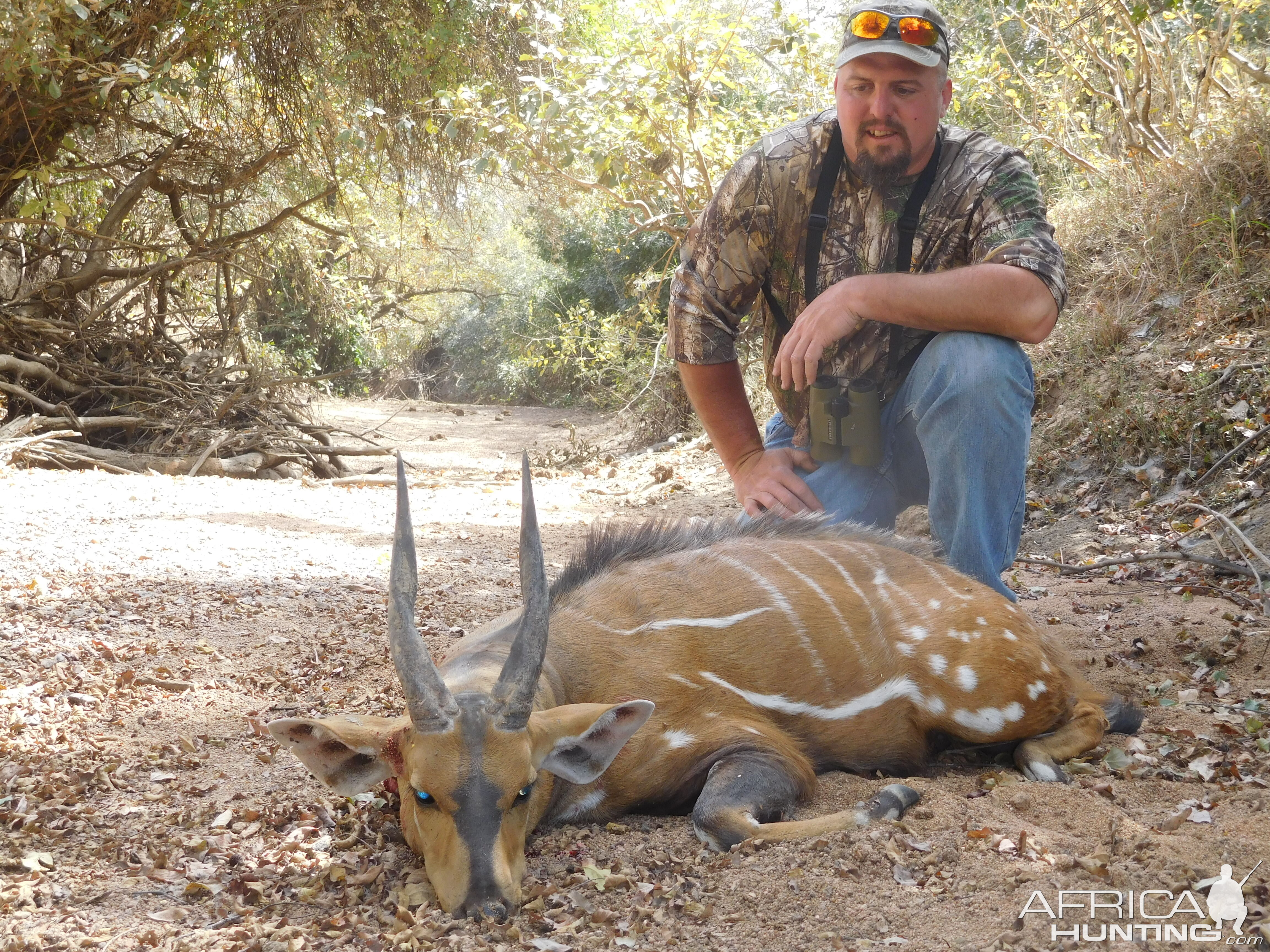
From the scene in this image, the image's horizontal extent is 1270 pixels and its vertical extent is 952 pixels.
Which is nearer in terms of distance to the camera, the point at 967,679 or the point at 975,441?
the point at 967,679

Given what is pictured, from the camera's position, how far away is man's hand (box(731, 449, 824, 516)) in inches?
167

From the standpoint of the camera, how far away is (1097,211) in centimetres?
890

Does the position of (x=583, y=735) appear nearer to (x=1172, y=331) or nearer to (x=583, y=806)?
(x=583, y=806)

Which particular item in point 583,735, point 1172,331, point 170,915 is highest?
point 1172,331

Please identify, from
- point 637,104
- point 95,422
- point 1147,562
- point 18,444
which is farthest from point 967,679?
point 95,422

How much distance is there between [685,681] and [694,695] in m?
0.05

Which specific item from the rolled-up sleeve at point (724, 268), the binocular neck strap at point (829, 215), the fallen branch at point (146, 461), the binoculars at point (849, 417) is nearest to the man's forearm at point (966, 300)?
the binocular neck strap at point (829, 215)

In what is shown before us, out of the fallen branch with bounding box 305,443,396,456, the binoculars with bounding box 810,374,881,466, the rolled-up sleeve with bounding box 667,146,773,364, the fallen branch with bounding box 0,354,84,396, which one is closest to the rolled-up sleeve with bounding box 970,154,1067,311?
the binoculars with bounding box 810,374,881,466

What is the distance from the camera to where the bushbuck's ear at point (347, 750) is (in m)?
2.55

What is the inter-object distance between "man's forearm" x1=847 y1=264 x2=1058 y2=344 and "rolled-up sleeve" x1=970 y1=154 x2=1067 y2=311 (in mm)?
54

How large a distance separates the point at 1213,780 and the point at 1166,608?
1799 millimetres

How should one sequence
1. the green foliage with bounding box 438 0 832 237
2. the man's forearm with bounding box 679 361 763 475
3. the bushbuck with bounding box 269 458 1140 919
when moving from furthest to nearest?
the green foliage with bounding box 438 0 832 237 < the man's forearm with bounding box 679 361 763 475 < the bushbuck with bounding box 269 458 1140 919

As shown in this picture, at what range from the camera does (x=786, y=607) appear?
3307 millimetres

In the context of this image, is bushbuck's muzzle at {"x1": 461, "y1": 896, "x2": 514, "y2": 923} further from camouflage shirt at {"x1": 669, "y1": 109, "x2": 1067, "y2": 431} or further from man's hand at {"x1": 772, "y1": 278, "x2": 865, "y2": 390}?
camouflage shirt at {"x1": 669, "y1": 109, "x2": 1067, "y2": 431}
